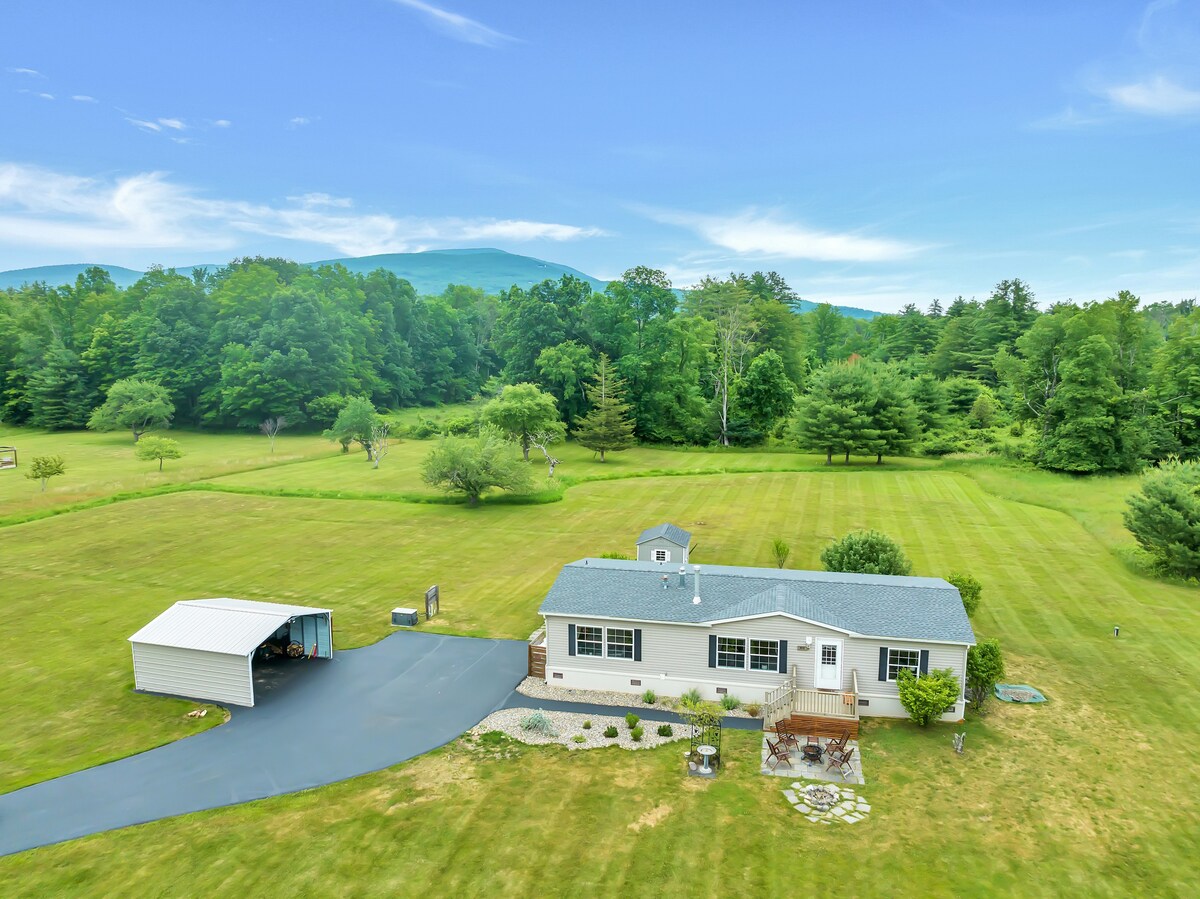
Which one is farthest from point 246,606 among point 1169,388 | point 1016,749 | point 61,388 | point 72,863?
point 61,388

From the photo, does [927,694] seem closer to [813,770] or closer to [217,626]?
[813,770]

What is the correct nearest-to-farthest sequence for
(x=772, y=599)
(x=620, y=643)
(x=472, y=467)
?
(x=772, y=599)
(x=620, y=643)
(x=472, y=467)

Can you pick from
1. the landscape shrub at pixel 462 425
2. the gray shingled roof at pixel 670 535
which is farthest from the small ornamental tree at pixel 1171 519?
the landscape shrub at pixel 462 425

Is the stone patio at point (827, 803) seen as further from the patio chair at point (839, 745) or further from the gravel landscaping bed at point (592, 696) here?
the gravel landscaping bed at point (592, 696)

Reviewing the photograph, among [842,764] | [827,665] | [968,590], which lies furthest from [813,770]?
[968,590]

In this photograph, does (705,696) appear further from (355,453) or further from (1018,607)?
(355,453)

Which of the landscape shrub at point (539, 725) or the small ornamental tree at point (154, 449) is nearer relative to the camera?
the landscape shrub at point (539, 725)
